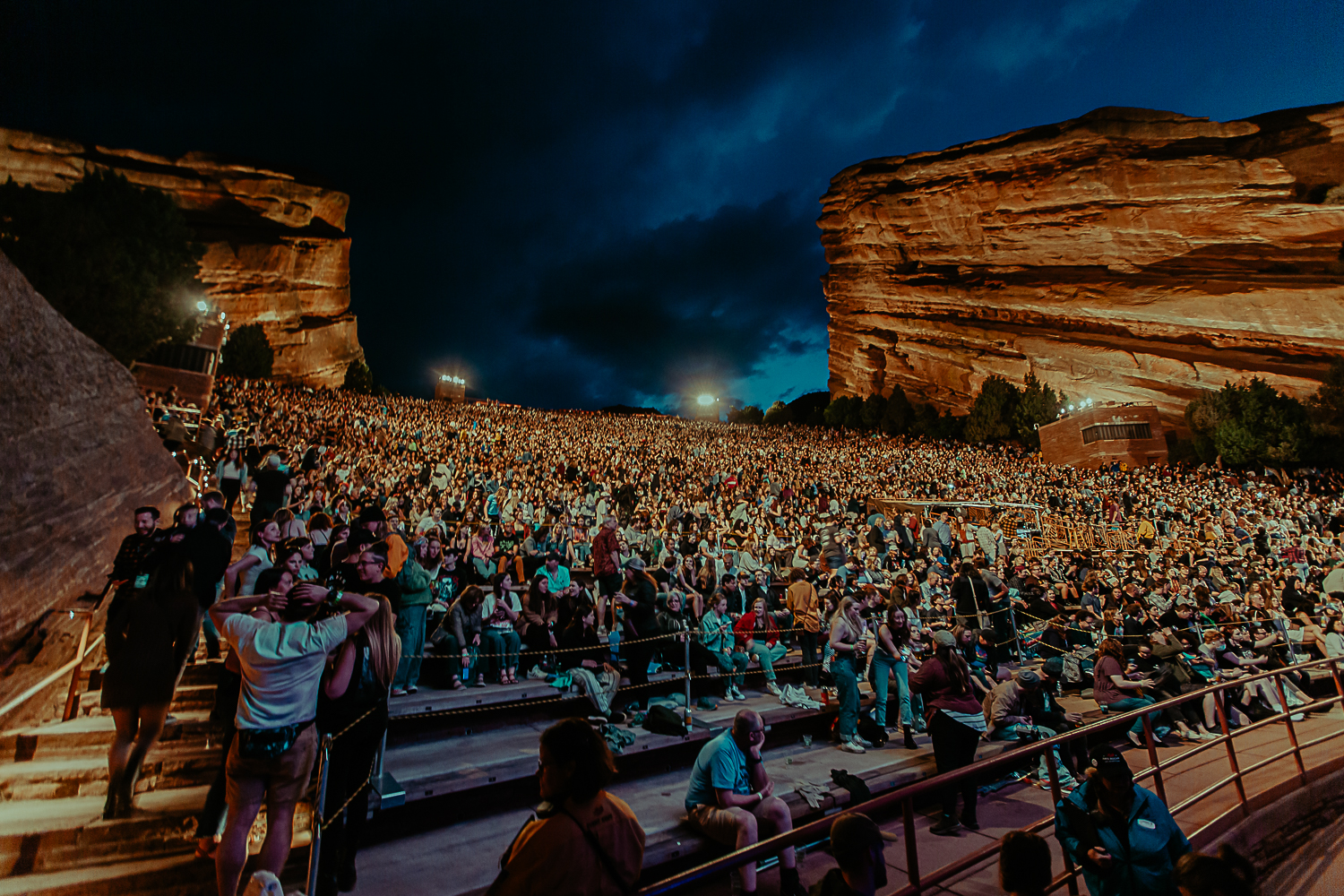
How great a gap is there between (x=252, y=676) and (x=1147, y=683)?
866 cm

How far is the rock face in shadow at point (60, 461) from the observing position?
19.5 feet

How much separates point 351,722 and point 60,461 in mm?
6831

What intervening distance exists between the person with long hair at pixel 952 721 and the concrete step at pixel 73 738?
237 inches

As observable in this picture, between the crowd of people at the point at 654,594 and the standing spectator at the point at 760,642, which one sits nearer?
the crowd of people at the point at 654,594

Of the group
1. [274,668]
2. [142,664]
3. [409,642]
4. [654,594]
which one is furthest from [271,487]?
[274,668]

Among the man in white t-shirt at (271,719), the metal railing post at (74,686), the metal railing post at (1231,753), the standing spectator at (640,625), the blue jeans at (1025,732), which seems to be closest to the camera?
the man in white t-shirt at (271,719)

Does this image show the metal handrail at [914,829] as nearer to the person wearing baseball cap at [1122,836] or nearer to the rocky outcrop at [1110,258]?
the person wearing baseball cap at [1122,836]

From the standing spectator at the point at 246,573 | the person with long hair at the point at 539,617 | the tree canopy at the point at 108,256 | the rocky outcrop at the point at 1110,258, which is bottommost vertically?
the person with long hair at the point at 539,617

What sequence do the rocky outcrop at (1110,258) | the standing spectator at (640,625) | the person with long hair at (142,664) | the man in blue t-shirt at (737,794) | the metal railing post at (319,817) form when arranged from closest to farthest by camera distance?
the metal railing post at (319,817) → the person with long hair at (142,664) → the man in blue t-shirt at (737,794) → the standing spectator at (640,625) → the rocky outcrop at (1110,258)

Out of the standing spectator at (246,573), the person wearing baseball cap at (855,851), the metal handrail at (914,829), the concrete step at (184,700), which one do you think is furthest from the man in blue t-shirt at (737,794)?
the concrete step at (184,700)

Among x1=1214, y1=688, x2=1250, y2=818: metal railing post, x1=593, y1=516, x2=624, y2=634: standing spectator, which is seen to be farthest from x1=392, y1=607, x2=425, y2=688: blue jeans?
x1=1214, y1=688, x2=1250, y2=818: metal railing post

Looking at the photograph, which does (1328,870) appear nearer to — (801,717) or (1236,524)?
(801,717)

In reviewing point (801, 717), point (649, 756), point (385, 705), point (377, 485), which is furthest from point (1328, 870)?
point (377, 485)

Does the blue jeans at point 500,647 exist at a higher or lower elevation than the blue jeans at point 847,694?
higher
